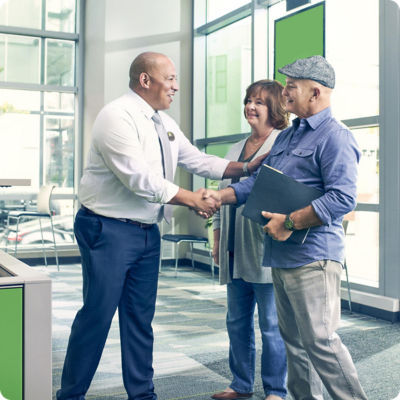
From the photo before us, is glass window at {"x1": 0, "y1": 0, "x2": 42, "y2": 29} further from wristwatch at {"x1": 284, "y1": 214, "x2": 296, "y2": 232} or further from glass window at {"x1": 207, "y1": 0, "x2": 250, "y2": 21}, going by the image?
wristwatch at {"x1": 284, "y1": 214, "x2": 296, "y2": 232}

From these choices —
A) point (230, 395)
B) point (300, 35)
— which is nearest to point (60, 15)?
point (300, 35)

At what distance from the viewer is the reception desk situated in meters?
1.56

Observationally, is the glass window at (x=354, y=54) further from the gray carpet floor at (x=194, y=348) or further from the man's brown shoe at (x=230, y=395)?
the man's brown shoe at (x=230, y=395)

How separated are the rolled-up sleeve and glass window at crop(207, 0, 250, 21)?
479 centimetres

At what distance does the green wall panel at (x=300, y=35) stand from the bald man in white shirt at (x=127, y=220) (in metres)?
2.96

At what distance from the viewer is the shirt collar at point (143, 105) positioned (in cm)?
240

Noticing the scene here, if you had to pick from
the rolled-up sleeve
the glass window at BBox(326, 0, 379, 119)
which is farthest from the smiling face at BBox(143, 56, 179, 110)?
the glass window at BBox(326, 0, 379, 119)

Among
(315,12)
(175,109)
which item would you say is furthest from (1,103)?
(315,12)

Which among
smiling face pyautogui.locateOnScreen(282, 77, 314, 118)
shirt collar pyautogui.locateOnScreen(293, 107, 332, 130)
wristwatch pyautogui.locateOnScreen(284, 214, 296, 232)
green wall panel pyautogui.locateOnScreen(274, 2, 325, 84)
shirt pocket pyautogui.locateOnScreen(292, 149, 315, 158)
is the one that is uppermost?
green wall panel pyautogui.locateOnScreen(274, 2, 325, 84)

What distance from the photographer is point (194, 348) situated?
138 inches

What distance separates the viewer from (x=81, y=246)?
2.38 metres

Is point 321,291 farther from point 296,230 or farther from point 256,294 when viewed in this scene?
point 256,294

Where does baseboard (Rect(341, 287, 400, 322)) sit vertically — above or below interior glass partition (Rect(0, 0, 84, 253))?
below

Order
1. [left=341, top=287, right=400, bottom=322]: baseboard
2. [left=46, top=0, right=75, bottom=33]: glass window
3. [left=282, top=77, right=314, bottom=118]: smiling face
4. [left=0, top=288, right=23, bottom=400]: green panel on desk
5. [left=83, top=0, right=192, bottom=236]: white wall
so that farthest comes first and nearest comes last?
[left=46, top=0, right=75, bottom=33]: glass window, [left=83, top=0, right=192, bottom=236]: white wall, [left=341, top=287, right=400, bottom=322]: baseboard, [left=282, top=77, right=314, bottom=118]: smiling face, [left=0, top=288, right=23, bottom=400]: green panel on desk
